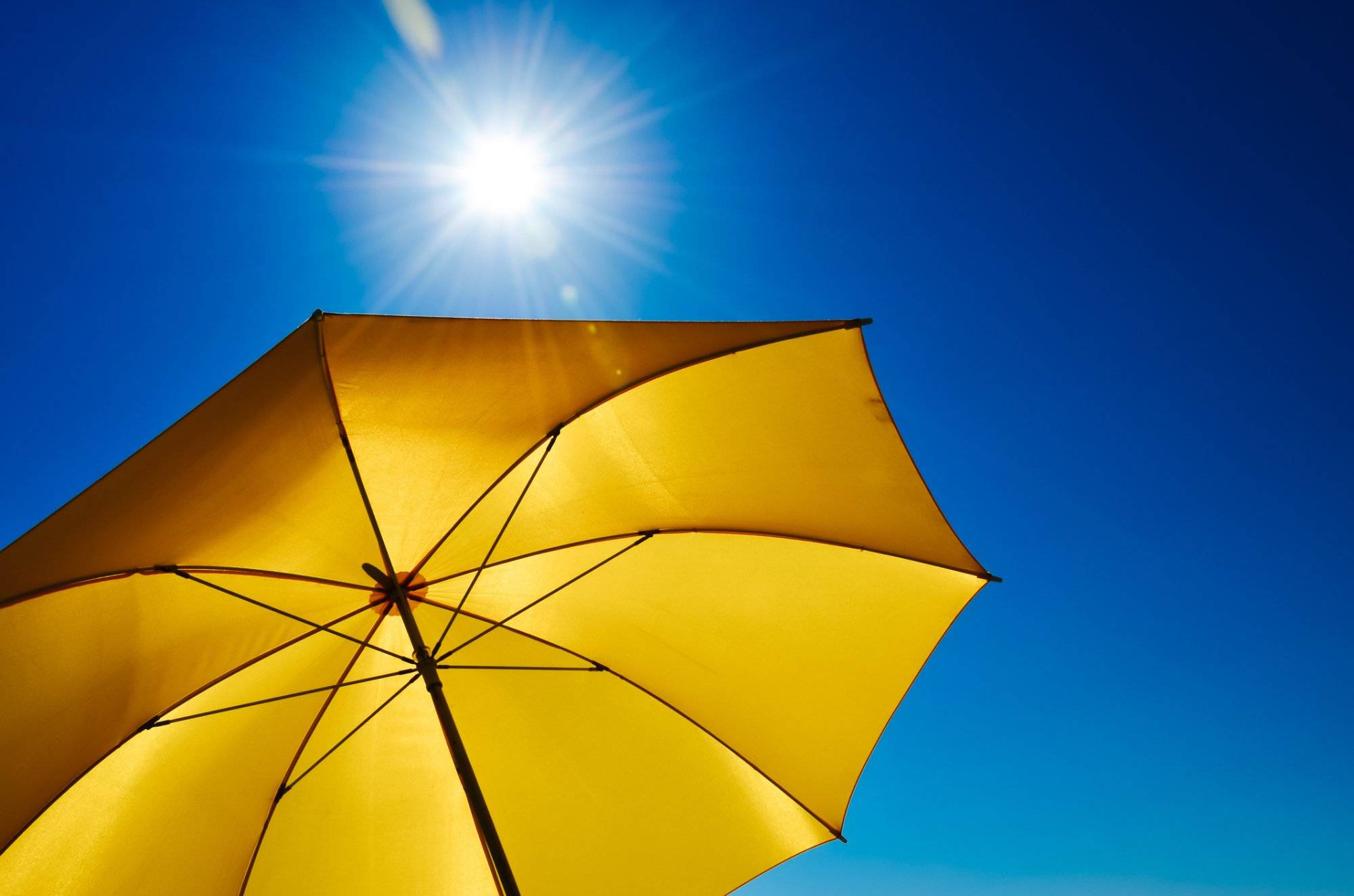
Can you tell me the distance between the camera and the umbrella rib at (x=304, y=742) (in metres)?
3.15

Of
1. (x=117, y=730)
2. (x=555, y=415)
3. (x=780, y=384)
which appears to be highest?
(x=780, y=384)

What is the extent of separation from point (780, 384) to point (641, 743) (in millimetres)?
1765

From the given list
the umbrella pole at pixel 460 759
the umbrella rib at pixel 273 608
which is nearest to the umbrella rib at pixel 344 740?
the umbrella rib at pixel 273 608

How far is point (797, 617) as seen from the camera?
348 cm

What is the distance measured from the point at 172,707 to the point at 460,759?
1154mm

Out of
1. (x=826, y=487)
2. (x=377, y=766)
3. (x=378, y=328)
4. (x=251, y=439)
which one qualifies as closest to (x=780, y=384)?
(x=826, y=487)

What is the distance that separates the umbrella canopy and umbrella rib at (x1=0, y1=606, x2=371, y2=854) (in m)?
0.02

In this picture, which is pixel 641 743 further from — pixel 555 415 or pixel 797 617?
pixel 555 415

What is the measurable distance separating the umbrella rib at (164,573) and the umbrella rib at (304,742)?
0.23m

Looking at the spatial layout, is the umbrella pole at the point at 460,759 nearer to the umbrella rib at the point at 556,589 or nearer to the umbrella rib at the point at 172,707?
the umbrella rib at the point at 556,589

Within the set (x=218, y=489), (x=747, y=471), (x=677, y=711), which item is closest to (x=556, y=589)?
(x=677, y=711)

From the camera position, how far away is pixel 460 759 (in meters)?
2.73

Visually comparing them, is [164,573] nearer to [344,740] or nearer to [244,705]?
[244,705]

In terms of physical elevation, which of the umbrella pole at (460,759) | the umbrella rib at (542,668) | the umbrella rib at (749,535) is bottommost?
the umbrella pole at (460,759)
